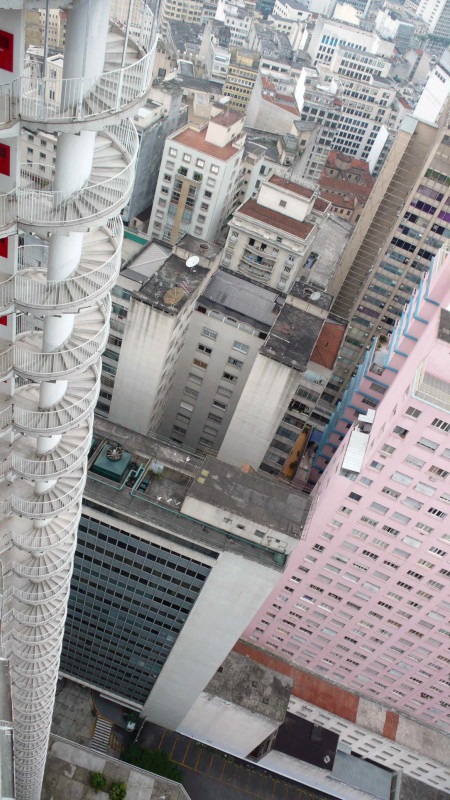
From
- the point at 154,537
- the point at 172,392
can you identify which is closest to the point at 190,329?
the point at 172,392

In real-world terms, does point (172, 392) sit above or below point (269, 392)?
below

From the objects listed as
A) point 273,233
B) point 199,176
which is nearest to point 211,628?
point 273,233

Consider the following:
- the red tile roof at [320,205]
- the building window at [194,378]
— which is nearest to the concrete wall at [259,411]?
the building window at [194,378]

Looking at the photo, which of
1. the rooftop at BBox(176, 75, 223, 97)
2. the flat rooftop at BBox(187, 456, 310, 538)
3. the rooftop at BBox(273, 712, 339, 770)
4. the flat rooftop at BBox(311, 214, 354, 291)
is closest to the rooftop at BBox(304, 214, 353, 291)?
the flat rooftop at BBox(311, 214, 354, 291)

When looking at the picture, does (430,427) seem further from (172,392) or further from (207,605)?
(172,392)

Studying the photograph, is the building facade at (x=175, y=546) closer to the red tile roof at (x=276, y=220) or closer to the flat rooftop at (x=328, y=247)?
the red tile roof at (x=276, y=220)

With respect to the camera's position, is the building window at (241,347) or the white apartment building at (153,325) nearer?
the white apartment building at (153,325)

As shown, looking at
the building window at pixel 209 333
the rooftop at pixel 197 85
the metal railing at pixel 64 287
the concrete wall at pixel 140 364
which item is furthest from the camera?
the rooftop at pixel 197 85
